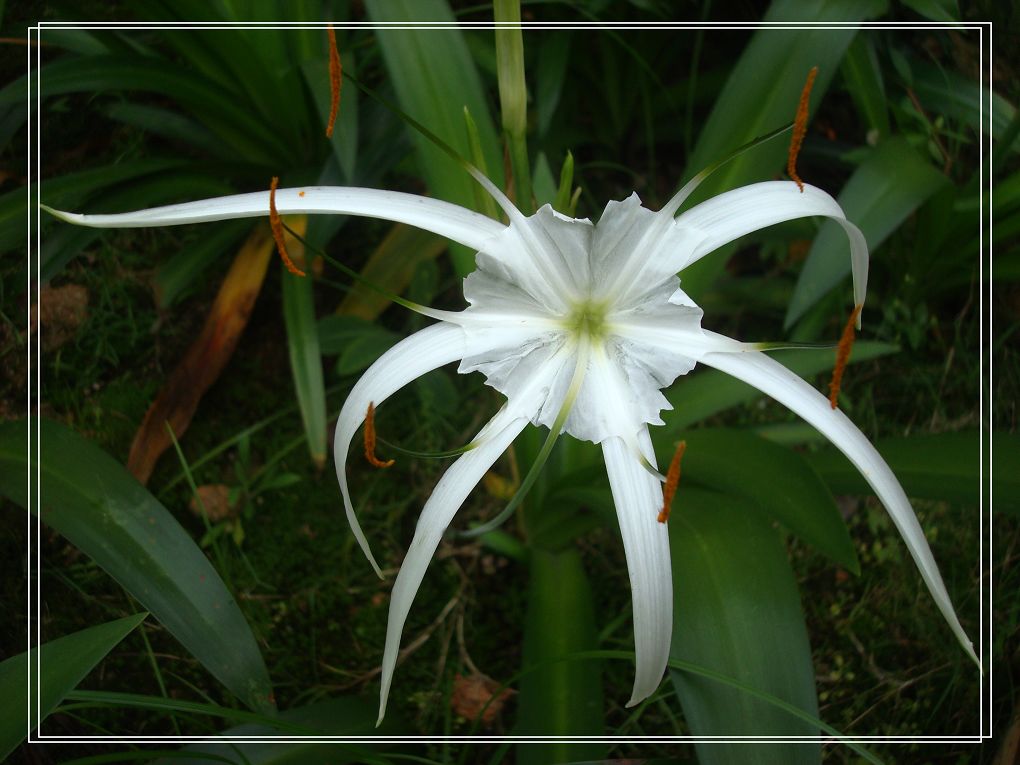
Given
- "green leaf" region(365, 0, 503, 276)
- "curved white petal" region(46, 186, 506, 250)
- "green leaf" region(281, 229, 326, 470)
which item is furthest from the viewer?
"green leaf" region(281, 229, 326, 470)

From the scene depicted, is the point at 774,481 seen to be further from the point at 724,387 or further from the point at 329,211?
the point at 329,211

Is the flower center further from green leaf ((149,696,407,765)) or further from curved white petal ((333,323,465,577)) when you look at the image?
green leaf ((149,696,407,765))

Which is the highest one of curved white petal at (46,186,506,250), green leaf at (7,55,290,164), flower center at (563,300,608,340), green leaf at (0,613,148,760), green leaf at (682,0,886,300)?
green leaf at (7,55,290,164)

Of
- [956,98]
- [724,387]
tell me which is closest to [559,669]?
[724,387]

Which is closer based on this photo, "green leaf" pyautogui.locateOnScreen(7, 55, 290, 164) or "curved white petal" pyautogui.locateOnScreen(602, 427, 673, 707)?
"curved white petal" pyautogui.locateOnScreen(602, 427, 673, 707)

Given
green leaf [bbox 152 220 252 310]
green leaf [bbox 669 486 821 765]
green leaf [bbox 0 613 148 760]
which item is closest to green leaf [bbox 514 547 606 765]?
A: green leaf [bbox 669 486 821 765]

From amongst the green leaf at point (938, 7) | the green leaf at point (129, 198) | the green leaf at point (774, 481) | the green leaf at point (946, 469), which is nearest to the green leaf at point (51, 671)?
the green leaf at point (129, 198)

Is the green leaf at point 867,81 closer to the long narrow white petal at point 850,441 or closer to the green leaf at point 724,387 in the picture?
the green leaf at point 724,387
